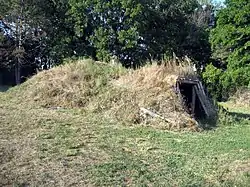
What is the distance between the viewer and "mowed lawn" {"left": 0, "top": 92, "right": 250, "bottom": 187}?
5.93m

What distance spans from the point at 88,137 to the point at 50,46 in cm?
2264

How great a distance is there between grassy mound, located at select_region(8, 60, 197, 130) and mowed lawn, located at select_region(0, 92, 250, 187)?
645 mm

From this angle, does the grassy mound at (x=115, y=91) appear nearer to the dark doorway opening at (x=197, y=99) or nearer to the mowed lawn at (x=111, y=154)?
the dark doorway opening at (x=197, y=99)

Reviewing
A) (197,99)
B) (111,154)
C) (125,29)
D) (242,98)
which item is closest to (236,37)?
(242,98)

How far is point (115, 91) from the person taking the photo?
12.9 m

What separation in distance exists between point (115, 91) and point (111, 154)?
563 centimetres

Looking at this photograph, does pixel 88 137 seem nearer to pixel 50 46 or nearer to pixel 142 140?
pixel 142 140

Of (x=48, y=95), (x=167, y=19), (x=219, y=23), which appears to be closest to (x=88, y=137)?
(x=48, y=95)

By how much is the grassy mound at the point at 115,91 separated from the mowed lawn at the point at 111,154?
2.12 ft

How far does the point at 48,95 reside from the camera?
554 inches

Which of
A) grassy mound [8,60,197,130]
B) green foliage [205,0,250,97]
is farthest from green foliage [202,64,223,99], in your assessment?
grassy mound [8,60,197,130]

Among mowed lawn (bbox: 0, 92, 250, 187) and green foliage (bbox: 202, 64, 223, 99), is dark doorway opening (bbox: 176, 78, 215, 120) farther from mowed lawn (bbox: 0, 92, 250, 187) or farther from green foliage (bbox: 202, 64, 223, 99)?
green foliage (bbox: 202, 64, 223, 99)

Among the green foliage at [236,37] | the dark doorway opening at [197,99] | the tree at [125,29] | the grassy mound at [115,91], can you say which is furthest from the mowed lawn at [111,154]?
the tree at [125,29]

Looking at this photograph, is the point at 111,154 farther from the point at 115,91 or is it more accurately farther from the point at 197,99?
the point at 197,99
